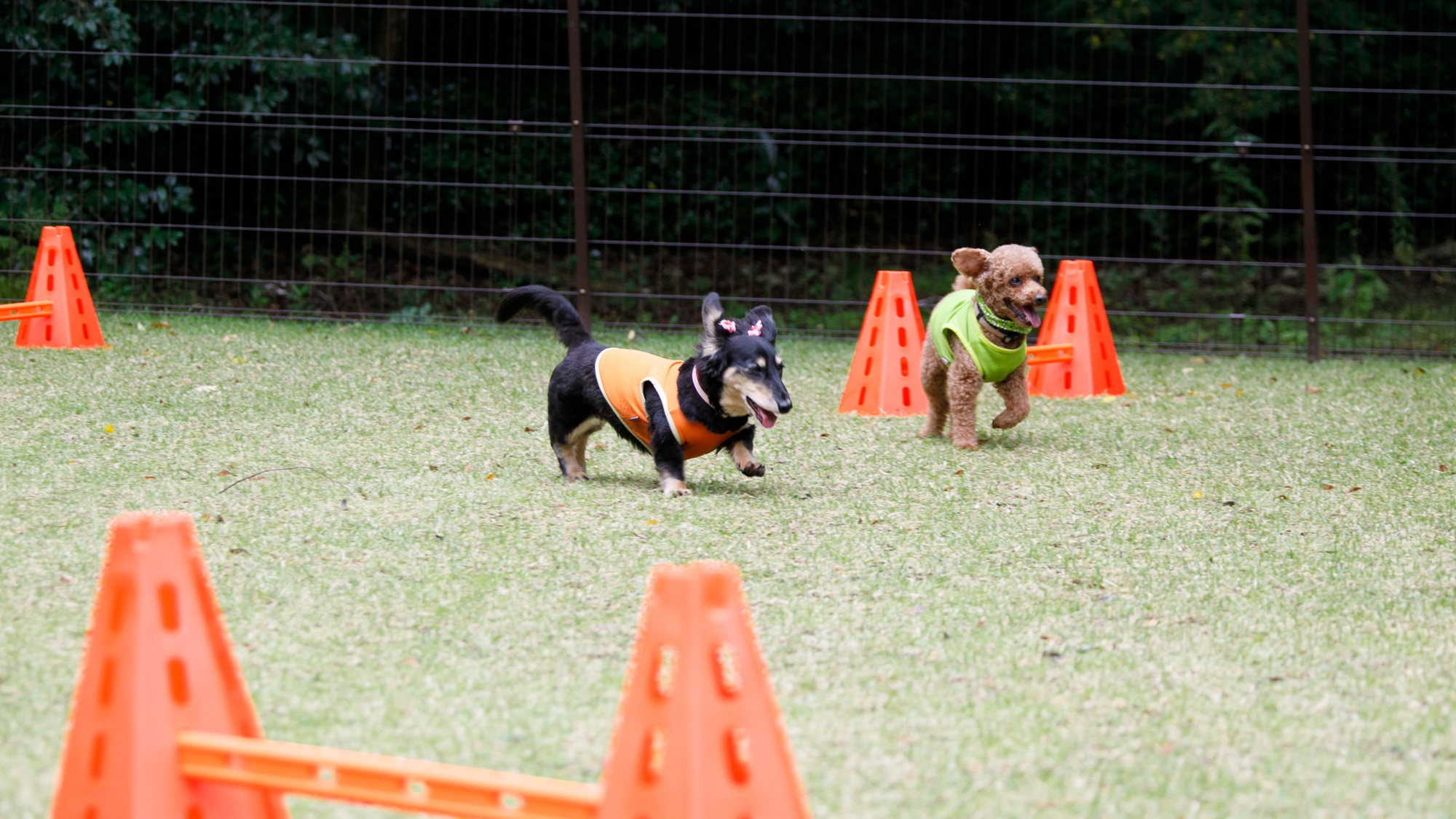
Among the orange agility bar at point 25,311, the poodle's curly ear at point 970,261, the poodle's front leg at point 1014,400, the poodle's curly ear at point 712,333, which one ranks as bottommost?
the poodle's front leg at point 1014,400

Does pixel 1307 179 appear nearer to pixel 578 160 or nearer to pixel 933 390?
pixel 933 390

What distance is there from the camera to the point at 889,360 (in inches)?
259

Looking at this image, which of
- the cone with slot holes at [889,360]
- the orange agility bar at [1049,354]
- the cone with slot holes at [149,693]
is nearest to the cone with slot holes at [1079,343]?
the orange agility bar at [1049,354]

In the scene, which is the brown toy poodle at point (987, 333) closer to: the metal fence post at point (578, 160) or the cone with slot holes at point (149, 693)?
the metal fence post at point (578, 160)

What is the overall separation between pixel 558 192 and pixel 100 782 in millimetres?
9949

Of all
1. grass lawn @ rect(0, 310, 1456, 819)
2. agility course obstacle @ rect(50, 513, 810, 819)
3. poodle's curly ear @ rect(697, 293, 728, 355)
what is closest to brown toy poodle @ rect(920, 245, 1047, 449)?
grass lawn @ rect(0, 310, 1456, 819)

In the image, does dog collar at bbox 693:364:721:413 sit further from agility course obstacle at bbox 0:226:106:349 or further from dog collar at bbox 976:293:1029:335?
agility course obstacle at bbox 0:226:106:349

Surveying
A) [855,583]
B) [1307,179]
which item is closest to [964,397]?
[855,583]

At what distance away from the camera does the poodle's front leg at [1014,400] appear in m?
5.93

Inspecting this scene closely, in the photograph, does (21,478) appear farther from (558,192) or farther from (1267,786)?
(558,192)

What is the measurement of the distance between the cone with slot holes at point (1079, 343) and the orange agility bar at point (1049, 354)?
0.09 m

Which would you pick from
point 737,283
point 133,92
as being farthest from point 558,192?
point 133,92

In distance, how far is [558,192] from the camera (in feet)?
38.4

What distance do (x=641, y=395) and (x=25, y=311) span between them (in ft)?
13.7
